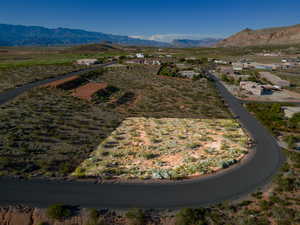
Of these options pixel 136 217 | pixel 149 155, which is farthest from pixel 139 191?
pixel 149 155

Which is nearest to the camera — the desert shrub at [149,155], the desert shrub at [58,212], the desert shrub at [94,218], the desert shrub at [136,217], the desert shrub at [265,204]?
the desert shrub at [94,218]

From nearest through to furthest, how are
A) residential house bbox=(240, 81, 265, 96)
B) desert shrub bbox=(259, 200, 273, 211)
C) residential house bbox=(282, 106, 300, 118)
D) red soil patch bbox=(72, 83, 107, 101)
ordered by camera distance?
desert shrub bbox=(259, 200, 273, 211)
residential house bbox=(282, 106, 300, 118)
red soil patch bbox=(72, 83, 107, 101)
residential house bbox=(240, 81, 265, 96)

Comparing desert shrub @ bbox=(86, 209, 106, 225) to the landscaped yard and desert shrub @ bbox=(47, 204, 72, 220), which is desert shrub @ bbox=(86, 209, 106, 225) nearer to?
desert shrub @ bbox=(47, 204, 72, 220)

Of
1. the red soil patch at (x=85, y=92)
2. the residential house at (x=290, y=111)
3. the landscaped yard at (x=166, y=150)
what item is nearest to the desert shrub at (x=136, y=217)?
the landscaped yard at (x=166, y=150)

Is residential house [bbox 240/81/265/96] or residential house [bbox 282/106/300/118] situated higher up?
residential house [bbox 240/81/265/96]

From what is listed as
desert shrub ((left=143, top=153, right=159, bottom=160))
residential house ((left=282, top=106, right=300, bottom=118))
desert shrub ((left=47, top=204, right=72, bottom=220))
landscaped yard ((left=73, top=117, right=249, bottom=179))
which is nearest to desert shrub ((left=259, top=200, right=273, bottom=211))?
landscaped yard ((left=73, top=117, right=249, bottom=179))

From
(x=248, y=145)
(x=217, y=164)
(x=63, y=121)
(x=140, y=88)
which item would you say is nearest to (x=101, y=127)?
(x=63, y=121)

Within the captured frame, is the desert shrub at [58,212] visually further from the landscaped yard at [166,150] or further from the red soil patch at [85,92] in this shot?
the red soil patch at [85,92]
